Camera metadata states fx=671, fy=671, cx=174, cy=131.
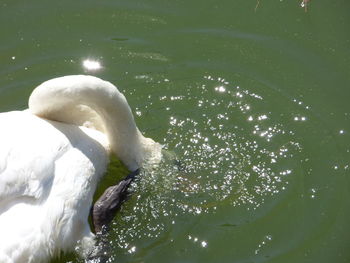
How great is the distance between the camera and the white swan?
488cm

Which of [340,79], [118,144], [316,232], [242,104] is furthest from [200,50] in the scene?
[316,232]

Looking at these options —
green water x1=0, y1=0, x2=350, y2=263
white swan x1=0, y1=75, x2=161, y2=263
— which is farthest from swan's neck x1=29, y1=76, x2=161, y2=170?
green water x1=0, y1=0, x2=350, y2=263

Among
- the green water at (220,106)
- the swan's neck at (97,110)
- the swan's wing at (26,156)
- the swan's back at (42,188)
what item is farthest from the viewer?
the green water at (220,106)

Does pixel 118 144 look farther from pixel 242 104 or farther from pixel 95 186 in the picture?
pixel 242 104

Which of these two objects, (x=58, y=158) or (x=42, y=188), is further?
(x=58, y=158)

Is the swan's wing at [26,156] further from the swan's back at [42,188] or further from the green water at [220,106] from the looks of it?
the green water at [220,106]

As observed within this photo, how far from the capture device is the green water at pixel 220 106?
602cm

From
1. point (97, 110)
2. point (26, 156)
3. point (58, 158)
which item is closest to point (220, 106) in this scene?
point (97, 110)

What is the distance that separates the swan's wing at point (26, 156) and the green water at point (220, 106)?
66 cm

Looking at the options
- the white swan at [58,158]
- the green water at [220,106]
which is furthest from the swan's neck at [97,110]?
the green water at [220,106]

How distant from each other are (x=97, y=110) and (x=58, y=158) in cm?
95

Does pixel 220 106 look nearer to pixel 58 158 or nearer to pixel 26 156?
pixel 58 158

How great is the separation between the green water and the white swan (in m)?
0.30

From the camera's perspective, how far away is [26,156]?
5.18m
